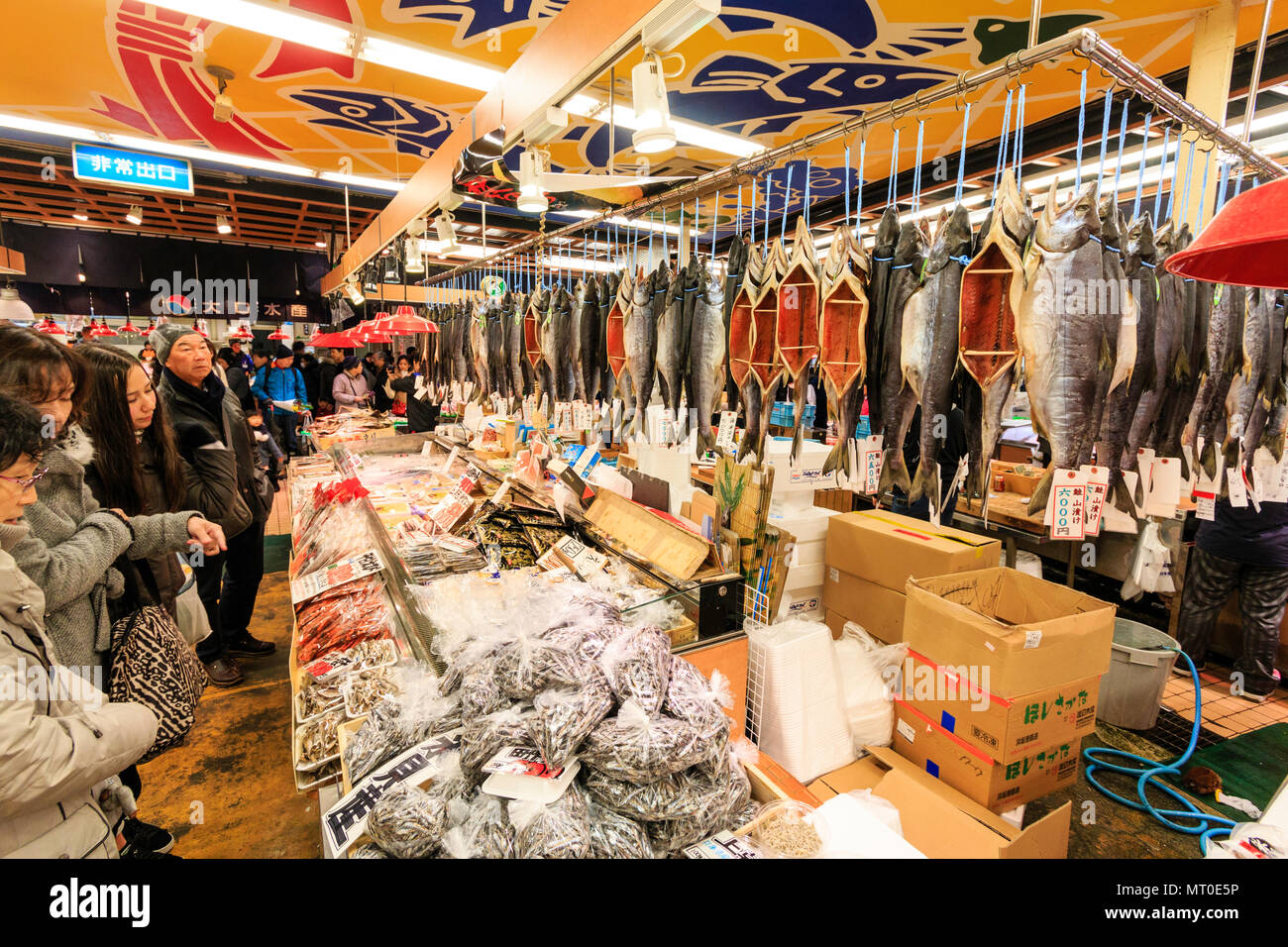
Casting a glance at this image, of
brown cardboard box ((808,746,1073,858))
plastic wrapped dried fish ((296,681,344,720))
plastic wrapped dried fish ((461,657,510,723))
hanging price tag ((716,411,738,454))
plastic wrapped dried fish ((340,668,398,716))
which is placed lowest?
brown cardboard box ((808,746,1073,858))

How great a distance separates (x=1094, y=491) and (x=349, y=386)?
10.1m

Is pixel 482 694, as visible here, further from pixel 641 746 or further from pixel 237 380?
pixel 237 380

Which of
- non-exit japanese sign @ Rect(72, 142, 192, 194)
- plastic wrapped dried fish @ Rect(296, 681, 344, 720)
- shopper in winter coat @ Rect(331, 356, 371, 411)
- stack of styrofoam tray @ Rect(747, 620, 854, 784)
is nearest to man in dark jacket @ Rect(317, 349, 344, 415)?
shopper in winter coat @ Rect(331, 356, 371, 411)

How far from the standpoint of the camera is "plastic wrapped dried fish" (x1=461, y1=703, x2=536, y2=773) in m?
1.33

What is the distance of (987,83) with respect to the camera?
1.91m

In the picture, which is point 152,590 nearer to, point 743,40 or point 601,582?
point 601,582

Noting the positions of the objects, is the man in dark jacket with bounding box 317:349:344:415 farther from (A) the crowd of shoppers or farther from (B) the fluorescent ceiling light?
(A) the crowd of shoppers

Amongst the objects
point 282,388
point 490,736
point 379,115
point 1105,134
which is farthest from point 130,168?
point 1105,134

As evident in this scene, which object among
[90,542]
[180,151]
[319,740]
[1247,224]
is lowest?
[319,740]

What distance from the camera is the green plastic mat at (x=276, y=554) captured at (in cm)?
584

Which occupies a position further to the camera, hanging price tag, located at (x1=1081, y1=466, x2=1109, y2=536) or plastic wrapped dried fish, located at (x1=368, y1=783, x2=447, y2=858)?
hanging price tag, located at (x1=1081, y1=466, x2=1109, y2=536)

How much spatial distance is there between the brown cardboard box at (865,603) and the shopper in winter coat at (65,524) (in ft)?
9.89

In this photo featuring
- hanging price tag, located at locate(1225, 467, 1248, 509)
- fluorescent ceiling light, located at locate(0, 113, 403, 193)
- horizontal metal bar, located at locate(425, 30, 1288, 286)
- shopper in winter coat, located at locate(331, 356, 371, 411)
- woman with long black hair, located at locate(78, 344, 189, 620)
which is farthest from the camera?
shopper in winter coat, located at locate(331, 356, 371, 411)

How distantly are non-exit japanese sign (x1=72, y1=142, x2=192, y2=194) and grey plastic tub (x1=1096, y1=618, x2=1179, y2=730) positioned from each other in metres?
8.59
